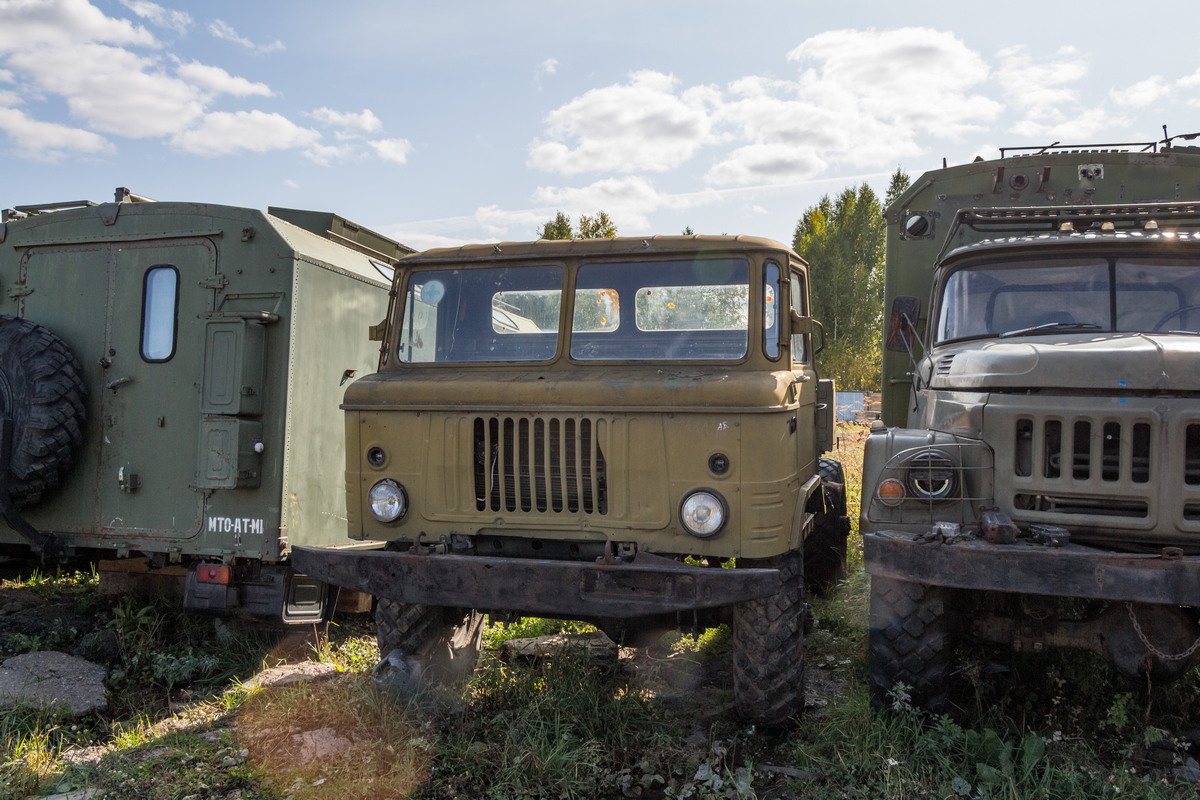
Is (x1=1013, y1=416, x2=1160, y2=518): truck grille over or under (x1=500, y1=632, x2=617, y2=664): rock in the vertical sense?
over

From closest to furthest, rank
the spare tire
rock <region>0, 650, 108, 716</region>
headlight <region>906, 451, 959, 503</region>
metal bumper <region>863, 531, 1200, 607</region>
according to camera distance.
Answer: metal bumper <region>863, 531, 1200, 607</region> → headlight <region>906, 451, 959, 503</region> → rock <region>0, 650, 108, 716</region> → the spare tire

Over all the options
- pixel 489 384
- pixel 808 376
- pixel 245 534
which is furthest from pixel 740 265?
pixel 245 534

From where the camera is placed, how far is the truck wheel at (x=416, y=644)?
14.8 ft

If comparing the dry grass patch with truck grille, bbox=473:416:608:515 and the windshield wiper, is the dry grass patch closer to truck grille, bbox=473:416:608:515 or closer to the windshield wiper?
truck grille, bbox=473:416:608:515

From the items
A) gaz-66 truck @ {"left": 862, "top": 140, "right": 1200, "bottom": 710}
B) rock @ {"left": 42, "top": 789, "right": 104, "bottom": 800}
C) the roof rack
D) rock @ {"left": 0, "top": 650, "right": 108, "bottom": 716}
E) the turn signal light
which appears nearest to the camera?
gaz-66 truck @ {"left": 862, "top": 140, "right": 1200, "bottom": 710}

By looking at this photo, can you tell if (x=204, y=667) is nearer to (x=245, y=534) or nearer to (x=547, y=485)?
(x=245, y=534)

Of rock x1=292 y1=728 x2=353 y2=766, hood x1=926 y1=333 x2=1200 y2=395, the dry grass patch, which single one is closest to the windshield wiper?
hood x1=926 y1=333 x2=1200 y2=395

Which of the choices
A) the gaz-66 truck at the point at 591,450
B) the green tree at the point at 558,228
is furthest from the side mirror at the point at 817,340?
the green tree at the point at 558,228

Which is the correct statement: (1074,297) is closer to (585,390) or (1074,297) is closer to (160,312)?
(585,390)

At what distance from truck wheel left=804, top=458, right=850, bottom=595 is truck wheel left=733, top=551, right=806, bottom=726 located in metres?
2.21

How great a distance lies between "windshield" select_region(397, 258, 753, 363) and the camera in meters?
4.53

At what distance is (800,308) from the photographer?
5098 mm

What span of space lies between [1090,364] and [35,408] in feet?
19.0

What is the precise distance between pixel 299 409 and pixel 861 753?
399 centimetres
